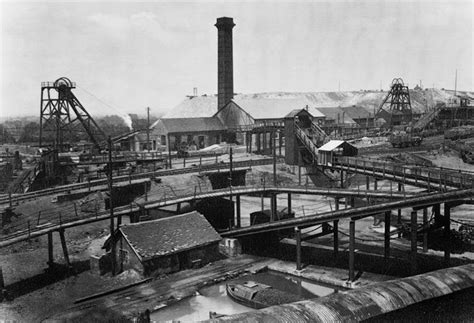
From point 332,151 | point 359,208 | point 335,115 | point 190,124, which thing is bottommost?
point 359,208

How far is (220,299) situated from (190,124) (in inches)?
1778

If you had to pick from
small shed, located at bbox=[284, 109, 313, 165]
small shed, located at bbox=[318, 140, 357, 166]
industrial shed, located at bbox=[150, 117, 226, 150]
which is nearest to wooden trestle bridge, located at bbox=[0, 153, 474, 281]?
small shed, located at bbox=[318, 140, 357, 166]

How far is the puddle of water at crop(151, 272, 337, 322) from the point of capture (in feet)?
62.0

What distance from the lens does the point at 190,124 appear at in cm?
6381

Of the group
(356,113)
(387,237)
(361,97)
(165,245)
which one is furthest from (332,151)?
(361,97)

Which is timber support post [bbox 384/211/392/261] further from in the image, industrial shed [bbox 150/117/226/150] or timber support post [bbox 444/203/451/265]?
industrial shed [bbox 150/117/226/150]

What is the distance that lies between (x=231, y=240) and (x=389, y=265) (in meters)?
8.63

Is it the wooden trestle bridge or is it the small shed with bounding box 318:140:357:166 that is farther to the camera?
the small shed with bounding box 318:140:357:166

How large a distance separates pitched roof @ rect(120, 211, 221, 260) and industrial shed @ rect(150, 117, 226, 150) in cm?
3479

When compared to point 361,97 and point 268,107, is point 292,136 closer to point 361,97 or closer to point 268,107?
point 268,107

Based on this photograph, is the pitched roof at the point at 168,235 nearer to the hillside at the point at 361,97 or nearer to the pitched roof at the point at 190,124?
the pitched roof at the point at 190,124

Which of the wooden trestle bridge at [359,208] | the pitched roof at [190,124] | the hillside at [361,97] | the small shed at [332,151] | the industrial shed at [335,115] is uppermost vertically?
the hillside at [361,97]

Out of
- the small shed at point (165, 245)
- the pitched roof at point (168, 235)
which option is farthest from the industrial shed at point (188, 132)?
the small shed at point (165, 245)

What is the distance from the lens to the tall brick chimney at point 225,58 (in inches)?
2559
